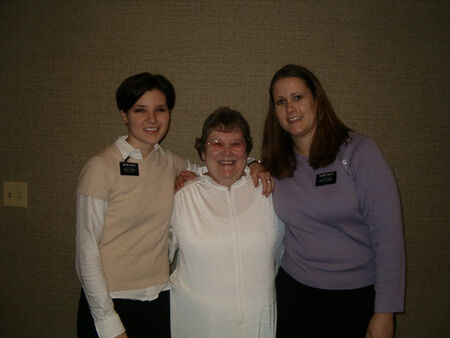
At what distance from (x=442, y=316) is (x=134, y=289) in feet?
7.39

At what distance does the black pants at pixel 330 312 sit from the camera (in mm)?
1238

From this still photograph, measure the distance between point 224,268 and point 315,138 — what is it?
81 cm

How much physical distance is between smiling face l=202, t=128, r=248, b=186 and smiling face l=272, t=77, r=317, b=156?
0.27 metres

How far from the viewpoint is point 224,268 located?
1.32m

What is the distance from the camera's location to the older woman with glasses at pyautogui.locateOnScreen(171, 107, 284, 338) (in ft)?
4.30

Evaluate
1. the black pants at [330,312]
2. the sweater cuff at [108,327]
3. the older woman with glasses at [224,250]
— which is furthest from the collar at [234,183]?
the sweater cuff at [108,327]

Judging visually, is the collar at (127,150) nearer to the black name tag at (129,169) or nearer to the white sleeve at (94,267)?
the black name tag at (129,169)

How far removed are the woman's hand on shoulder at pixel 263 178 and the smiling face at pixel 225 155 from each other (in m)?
0.08

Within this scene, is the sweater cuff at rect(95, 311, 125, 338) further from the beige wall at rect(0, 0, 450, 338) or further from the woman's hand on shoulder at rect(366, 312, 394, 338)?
the woman's hand on shoulder at rect(366, 312, 394, 338)

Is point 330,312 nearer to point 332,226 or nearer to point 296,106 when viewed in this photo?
point 332,226

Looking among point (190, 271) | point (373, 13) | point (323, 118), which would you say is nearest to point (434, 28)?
point (373, 13)

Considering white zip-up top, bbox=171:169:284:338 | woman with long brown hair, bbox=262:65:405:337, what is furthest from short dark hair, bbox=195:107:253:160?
white zip-up top, bbox=171:169:284:338

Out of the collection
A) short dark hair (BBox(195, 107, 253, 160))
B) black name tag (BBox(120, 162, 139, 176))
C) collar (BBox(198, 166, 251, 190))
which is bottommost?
collar (BBox(198, 166, 251, 190))

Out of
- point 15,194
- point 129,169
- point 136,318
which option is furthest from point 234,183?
point 15,194
